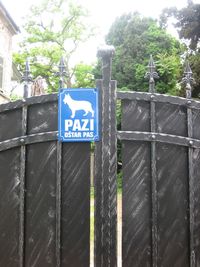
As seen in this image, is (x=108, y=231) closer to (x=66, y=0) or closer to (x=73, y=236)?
(x=73, y=236)

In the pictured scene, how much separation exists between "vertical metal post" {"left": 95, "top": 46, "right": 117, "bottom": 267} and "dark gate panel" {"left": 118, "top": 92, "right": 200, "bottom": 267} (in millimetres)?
113

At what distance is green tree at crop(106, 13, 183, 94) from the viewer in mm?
22052

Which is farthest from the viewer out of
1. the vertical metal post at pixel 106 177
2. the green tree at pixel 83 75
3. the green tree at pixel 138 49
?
the green tree at pixel 83 75

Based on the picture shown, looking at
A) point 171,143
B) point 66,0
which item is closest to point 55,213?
point 171,143

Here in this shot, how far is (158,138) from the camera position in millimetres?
3625

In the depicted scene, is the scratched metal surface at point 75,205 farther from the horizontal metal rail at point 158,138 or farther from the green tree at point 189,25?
the green tree at point 189,25

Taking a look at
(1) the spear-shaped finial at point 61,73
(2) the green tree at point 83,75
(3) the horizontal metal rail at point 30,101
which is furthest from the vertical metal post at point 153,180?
(2) the green tree at point 83,75

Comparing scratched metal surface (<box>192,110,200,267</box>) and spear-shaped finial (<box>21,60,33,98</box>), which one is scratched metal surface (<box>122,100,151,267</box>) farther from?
spear-shaped finial (<box>21,60,33,98</box>)

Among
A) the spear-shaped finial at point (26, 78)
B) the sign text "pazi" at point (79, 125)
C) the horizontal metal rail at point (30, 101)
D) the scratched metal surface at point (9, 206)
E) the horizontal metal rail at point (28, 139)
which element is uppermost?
the spear-shaped finial at point (26, 78)

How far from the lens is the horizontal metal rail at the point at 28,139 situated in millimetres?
3646

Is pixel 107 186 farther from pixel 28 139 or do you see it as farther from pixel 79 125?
pixel 28 139

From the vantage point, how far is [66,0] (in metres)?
27.2

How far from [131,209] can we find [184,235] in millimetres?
542

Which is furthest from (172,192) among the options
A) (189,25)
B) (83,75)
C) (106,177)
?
(83,75)
